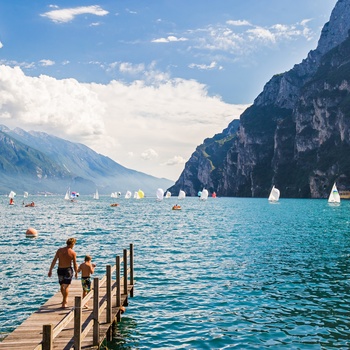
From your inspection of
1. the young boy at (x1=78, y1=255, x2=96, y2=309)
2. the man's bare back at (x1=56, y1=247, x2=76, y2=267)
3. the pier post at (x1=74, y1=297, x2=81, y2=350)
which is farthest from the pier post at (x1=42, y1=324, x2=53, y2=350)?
the young boy at (x1=78, y1=255, x2=96, y2=309)

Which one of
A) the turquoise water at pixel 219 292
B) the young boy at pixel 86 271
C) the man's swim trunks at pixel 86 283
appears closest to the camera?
the turquoise water at pixel 219 292

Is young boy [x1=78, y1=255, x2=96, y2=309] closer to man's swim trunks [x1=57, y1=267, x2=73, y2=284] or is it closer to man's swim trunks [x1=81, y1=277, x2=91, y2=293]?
man's swim trunks [x1=81, y1=277, x2=91, y2=293]

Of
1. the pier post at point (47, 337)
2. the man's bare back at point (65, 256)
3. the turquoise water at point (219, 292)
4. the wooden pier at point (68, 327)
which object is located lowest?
the turquoise water at point (219, 292)

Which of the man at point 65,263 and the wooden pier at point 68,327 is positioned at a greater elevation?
the man at point 65,263

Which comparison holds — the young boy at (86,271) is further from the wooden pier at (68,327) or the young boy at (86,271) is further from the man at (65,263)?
the wooden pier at (68,327)

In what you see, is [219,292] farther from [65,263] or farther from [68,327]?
[68,327]

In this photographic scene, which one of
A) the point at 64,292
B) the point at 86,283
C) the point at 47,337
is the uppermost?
the point at 47,337

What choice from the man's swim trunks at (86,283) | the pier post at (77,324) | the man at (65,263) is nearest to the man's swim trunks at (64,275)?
the man at (65,263)

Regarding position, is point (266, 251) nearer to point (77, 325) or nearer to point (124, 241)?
point (124, 241)

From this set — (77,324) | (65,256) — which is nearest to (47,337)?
(77,324)

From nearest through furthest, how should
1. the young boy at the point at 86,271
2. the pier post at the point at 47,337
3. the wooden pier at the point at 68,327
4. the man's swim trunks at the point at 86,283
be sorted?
the pier post at the point at 47,337 < the wooden pier at the point at 68,327 < the young boy at the point at 86,271 < the man's swim trunks at the point at 86,283

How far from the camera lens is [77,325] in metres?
12.2

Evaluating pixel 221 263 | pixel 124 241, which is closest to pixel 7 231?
pixel 124 241

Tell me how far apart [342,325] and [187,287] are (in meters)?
9.87
